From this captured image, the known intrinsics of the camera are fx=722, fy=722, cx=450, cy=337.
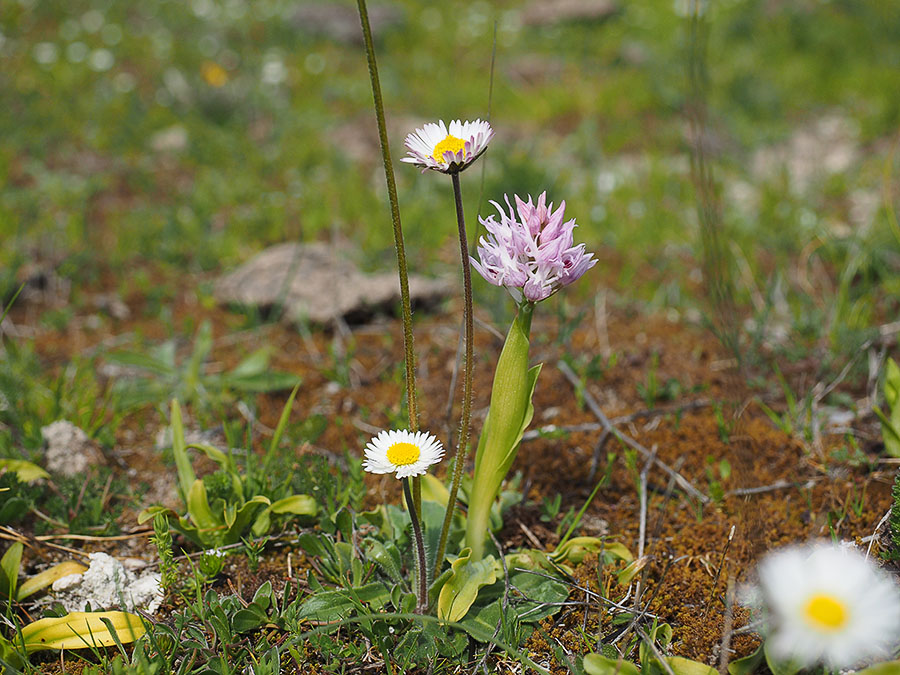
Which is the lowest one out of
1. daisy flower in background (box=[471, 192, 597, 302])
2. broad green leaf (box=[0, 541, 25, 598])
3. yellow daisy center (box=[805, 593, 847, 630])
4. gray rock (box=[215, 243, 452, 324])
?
broad green leaf (box=[0, 541, 25, 598])

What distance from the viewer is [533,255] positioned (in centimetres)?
138

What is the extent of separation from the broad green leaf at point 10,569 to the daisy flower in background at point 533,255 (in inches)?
51.1

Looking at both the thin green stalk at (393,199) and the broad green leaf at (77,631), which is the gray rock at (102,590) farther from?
the thin green stalk at (393,199)

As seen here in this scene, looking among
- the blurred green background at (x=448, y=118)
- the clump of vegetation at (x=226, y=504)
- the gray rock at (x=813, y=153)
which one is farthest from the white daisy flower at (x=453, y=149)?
the gray rock at (x=813, y=153)

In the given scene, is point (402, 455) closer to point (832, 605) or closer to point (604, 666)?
point (604, 666)

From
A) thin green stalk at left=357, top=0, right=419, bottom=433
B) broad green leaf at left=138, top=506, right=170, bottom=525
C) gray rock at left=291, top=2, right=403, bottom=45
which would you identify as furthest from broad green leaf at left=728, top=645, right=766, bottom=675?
gray rock at left=291, top=2, right=403, bottom=45

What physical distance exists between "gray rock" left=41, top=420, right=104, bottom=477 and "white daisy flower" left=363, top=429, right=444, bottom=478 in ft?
3.84

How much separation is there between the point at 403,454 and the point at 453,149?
1.91ft

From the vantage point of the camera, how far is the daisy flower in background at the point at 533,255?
1374 millimetres

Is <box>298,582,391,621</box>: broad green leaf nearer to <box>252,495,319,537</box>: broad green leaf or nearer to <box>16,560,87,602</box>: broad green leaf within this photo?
<box>252,495,319,537</box>: broad green leaf

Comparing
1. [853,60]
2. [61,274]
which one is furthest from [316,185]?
[853,60]

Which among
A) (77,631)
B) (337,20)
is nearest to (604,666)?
(77,631)

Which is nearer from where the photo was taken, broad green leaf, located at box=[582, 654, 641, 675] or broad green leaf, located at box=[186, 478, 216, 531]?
broad green leaf, located at box=[582, 654, 641, 675]

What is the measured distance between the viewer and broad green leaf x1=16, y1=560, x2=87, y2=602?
172 centimetres
